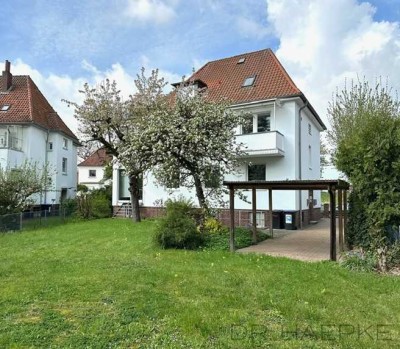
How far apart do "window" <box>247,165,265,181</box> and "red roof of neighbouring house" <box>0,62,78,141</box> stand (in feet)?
55.8

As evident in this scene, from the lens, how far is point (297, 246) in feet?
40.7

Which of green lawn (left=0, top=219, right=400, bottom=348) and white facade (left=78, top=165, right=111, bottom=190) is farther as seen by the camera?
white facade (left=78, top=165, right=111, bottom=190)

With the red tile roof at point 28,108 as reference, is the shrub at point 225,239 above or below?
below

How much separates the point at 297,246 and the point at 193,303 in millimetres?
7200

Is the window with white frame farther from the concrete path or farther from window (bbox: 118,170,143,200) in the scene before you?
window (bbox: 118,170,143,200)

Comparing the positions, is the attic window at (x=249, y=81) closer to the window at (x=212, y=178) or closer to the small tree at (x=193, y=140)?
the small tree at (x=193, y=140)

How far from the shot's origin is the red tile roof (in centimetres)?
2685

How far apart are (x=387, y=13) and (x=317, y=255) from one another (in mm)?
9351

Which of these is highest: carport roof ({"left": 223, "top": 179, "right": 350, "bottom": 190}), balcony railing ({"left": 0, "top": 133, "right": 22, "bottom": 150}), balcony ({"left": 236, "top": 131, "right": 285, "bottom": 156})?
balcony railing ({"left": 0, "top": 133, "right": 22, "bottom": 150})

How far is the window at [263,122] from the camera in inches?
772

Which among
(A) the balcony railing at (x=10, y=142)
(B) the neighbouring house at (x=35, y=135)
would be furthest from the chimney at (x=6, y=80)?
(A) the balcony railing at (x=10, y=142)

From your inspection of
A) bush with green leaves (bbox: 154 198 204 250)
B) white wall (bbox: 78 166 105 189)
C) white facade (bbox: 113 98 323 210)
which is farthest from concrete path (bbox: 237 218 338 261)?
white wall (bbox: 78 166 105 189)

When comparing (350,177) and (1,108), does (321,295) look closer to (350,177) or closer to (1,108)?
(350,177)

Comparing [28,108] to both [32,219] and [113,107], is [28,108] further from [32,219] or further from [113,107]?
[113,107]
